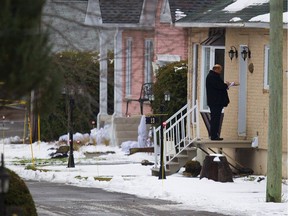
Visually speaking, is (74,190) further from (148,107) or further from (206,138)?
(148,107)

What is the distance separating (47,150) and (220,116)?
982 cm

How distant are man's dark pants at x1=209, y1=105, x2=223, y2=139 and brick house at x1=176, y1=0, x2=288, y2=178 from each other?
70 centimetres

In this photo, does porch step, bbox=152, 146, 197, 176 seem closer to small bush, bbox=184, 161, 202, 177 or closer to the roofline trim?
small bush, bbox=184, 161, 202, 177

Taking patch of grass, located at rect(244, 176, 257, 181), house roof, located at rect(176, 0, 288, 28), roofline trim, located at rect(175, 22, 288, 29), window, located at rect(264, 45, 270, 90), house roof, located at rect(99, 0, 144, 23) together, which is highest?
house roof, located at rect(99, 0, 144, 23)

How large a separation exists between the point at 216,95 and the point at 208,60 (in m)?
2.18

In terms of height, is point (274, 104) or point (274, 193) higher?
point (274, 104)

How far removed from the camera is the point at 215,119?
2658cm

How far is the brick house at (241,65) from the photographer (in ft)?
85.1

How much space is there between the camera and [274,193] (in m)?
21.3

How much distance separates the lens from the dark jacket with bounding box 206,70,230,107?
26312mm

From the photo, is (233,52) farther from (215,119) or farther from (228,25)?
(215,119)

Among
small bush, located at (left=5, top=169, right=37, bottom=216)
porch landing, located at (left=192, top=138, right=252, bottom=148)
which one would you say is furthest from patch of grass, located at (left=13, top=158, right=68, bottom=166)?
small bush, located at (left=5, top=169, right=37, bottom=216)

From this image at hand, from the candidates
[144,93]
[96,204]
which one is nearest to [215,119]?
[96,204]

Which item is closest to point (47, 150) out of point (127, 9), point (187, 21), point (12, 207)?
point (127, 9)
